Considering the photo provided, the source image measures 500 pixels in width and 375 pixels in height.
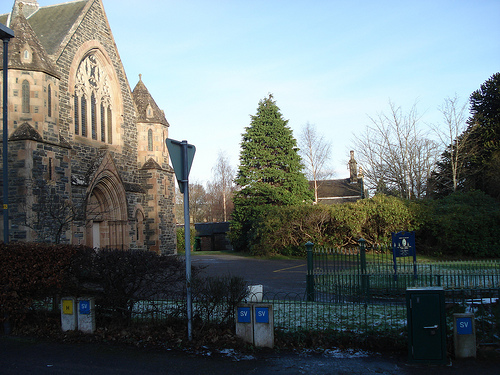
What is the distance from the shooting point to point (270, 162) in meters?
33.9

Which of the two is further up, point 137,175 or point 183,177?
point 137,175

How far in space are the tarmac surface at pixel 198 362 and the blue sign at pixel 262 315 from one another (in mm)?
456

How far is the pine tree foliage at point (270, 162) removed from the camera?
33031mm

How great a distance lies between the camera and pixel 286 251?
2673 cm

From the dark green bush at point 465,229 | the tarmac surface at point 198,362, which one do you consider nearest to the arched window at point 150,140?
the dark green bush at point 465,229

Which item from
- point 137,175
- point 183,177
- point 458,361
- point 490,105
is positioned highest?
point 490,105

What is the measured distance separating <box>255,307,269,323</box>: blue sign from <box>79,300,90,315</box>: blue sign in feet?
9.10

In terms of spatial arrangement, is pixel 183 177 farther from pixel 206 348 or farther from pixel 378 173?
pixel 378 173

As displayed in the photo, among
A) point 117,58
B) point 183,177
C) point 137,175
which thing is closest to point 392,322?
point 183,177

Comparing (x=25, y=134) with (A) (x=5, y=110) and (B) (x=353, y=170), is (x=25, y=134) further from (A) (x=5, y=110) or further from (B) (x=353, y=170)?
(B) (x=353, y=170)

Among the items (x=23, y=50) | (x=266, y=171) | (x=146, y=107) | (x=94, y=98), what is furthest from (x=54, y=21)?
(x=266, y=171)

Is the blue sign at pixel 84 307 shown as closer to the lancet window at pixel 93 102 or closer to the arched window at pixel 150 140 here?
the lancet window at pixel 93 102

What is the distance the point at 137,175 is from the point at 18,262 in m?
16.8

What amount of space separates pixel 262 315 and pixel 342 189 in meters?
48.2
